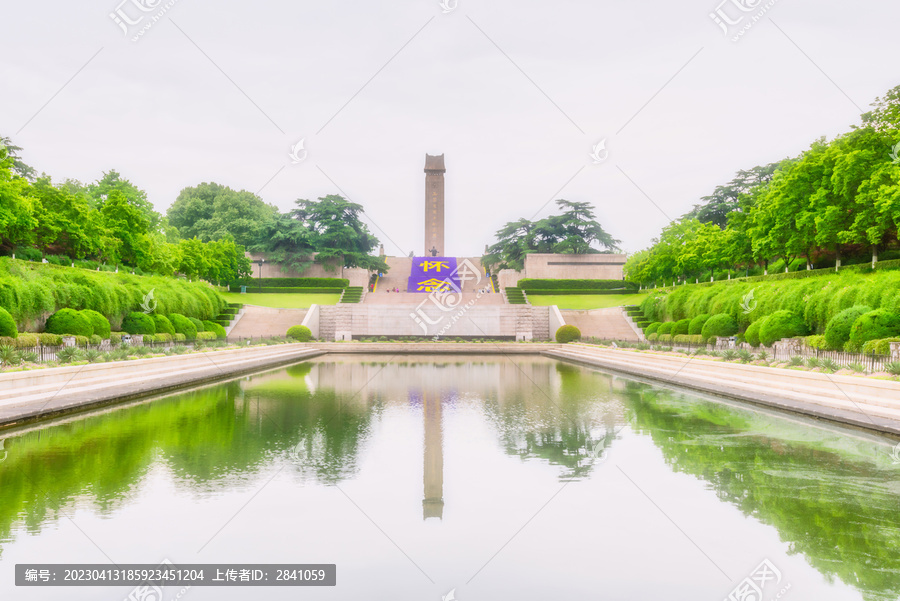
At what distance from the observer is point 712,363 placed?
761 inches

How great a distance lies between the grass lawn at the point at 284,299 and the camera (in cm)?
4972

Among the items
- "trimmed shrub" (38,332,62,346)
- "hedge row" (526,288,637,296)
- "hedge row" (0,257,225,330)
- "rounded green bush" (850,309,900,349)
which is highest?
"hedge row" (526,288,637,296)

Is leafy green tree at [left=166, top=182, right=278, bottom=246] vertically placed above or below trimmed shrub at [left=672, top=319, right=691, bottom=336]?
above

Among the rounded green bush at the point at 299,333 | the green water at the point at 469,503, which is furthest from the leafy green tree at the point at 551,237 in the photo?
the green water at the point at 469,503

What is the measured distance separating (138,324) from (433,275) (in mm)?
36519

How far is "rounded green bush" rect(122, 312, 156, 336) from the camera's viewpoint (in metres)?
28.3

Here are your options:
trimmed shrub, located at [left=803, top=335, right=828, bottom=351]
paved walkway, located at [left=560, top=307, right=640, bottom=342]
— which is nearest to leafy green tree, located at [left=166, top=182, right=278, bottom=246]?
paved walkway, located at [left=560, top=307, right=640, bottom=342]

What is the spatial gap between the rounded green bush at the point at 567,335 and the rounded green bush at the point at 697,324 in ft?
28.7

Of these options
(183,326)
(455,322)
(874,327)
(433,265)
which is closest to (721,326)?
(874,327)

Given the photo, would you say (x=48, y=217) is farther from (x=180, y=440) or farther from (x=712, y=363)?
(x=712, y=363)

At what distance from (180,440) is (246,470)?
2.45 metres

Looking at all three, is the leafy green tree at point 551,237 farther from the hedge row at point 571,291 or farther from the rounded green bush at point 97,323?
the rounded green bush at point 97,323

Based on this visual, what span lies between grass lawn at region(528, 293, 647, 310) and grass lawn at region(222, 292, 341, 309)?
16447mm

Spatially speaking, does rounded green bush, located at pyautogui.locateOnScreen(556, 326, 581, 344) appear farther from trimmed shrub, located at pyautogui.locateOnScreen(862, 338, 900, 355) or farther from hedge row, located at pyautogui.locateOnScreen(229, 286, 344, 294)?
trimmed shrub, located at pyautogui.locateOnScreen(862, 338, 900, 355)
